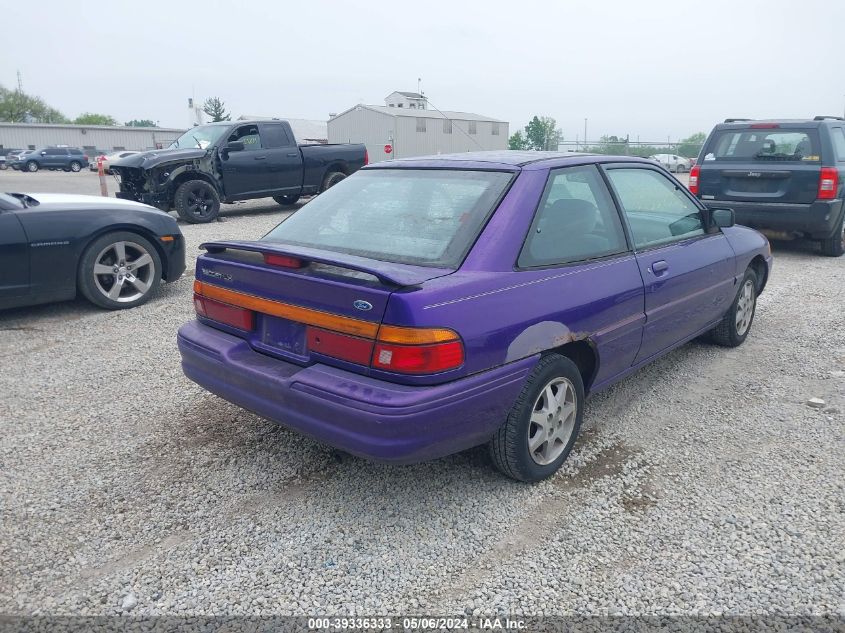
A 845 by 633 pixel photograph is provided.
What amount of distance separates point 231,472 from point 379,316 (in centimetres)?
132

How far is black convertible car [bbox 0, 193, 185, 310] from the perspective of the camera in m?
5.49

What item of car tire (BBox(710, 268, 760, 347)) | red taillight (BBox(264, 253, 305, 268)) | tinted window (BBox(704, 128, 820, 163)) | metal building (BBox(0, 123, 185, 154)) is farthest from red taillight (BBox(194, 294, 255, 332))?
metal building (BBox(0, 123, 185, 154))

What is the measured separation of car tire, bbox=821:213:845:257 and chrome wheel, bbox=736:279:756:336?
470cm

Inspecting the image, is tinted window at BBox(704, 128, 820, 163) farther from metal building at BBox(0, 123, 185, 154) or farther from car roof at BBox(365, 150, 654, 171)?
metal building at BBox(0, 123, 185, 154)

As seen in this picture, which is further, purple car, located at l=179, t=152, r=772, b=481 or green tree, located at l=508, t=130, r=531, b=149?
green tree, located at l=508, t=130, r=531, b=149

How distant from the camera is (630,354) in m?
3.69

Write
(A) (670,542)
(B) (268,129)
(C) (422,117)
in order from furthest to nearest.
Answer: (C) (422,117)
(B) (268,129)
(A) (670,542)

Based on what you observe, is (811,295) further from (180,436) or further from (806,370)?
(180,436)

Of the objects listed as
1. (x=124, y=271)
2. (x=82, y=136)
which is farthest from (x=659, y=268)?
(x=82, y=136)

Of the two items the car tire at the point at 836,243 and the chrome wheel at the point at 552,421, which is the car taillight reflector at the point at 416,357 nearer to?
the chrome wheel at the point at 552,421

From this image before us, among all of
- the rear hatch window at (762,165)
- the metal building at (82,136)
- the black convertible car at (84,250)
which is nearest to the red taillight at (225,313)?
the black convertible car at (84,250)

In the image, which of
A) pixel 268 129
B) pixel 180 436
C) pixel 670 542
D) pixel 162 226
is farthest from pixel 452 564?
pixel 268 129

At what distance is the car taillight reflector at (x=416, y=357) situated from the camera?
255 centimetres

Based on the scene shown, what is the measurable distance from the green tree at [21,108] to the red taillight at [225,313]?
9306cm
